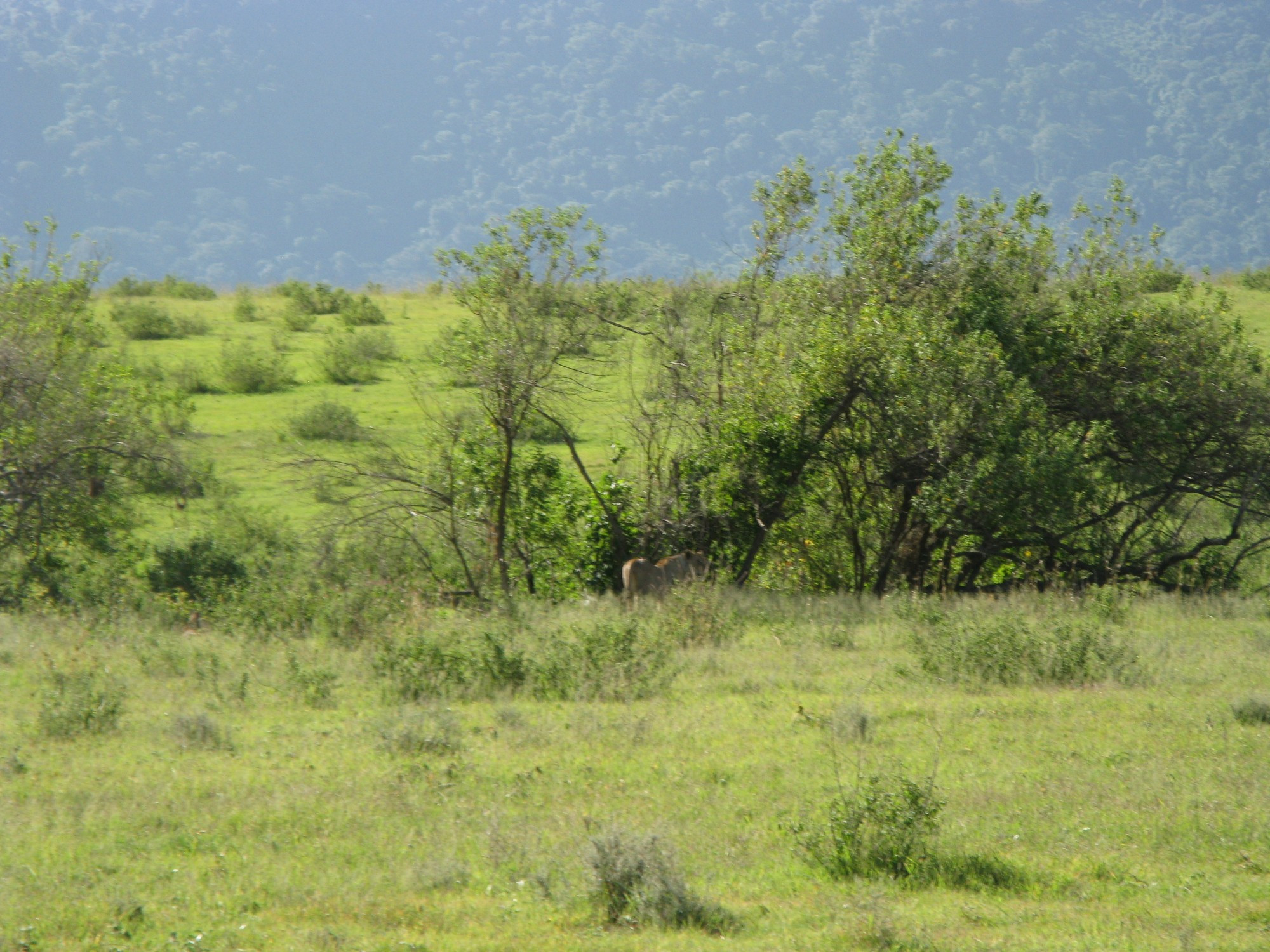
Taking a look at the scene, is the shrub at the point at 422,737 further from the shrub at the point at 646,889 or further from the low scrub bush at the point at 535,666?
the shrub at the point at 646,889

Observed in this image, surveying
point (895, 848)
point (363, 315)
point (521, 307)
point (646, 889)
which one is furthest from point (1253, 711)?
point (363, 315)

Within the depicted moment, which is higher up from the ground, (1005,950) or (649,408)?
(649,408)

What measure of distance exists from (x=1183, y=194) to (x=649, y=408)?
168383 mm

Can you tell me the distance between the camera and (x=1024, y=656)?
35.7ft

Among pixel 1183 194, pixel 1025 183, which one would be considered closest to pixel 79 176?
pixel 1025 183

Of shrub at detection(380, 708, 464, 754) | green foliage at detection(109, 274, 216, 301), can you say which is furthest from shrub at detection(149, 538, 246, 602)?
green foliage at detection(109, 274, 216, 301)

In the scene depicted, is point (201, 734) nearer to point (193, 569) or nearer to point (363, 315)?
point (193, 569)

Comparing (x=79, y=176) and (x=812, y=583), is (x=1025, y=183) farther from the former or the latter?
(x=812, y=583)

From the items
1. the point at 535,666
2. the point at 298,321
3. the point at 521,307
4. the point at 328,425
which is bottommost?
the point at 535,666

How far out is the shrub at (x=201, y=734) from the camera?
8688mm

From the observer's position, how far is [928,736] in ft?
29.1

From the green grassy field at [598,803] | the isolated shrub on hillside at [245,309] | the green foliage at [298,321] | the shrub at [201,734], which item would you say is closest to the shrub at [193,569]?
the green grassy field at [598,803]

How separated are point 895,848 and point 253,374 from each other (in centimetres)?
2845

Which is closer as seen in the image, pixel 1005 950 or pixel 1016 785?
pixel 1005 950
